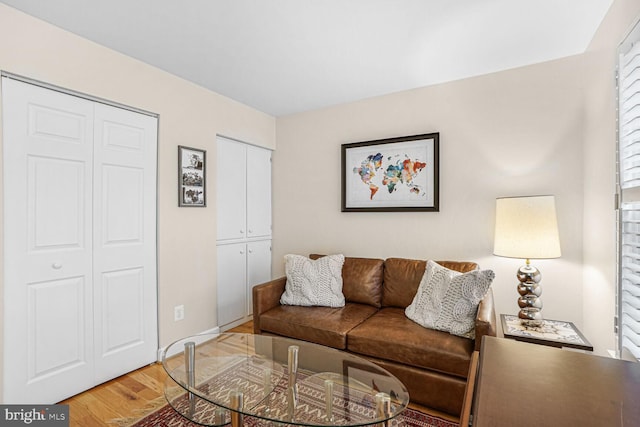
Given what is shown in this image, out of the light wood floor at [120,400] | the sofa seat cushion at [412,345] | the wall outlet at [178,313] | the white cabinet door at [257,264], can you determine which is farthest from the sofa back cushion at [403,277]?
the wall outlet at [178,313]

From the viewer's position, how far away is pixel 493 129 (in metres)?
2.72

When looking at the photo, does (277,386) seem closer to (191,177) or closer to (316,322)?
(316,322)

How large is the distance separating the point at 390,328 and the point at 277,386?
0.96 meters

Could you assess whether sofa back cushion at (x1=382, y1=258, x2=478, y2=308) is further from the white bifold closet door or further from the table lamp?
the white bifold closet door

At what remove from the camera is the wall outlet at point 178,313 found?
277 centimetres

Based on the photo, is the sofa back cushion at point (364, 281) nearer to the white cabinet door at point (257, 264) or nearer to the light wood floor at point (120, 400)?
the light wood floor at point (120, 400)

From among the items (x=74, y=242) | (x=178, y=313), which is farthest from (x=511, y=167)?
(x=74, y=242)

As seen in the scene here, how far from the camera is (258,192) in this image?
3695 millimetres

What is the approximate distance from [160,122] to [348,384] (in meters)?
2.36

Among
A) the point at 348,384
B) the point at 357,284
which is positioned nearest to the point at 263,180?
the point at 357,284

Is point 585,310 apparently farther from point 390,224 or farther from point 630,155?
point 390,224

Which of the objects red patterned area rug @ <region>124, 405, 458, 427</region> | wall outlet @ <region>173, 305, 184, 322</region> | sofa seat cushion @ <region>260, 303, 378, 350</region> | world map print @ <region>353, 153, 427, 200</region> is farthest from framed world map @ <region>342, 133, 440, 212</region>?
wall outlet @ <region>173, 305, 184, 322</region>

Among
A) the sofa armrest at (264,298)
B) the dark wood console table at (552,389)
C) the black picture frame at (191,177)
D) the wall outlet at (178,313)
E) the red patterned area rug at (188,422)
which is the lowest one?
the red patterned area rug at (188,422)

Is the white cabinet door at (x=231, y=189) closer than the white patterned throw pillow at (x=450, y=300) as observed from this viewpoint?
No
